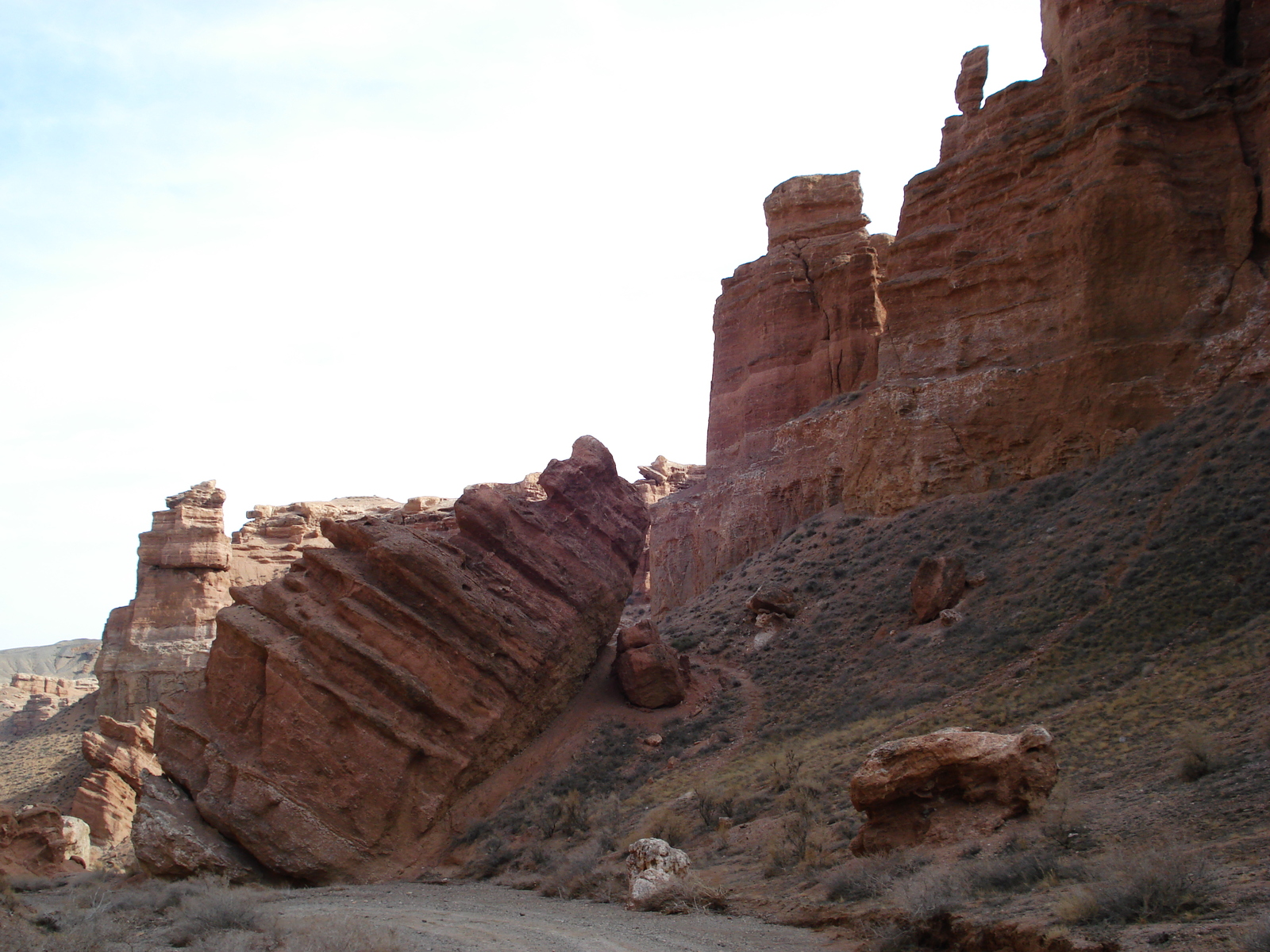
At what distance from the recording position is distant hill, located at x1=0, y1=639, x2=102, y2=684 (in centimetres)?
16400

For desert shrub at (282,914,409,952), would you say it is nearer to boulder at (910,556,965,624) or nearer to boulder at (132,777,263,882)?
boulder at (132,777,263,882)

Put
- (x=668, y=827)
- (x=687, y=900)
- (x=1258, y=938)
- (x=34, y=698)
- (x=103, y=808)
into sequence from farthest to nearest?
(x=34, y=698) → (x=103, y=808) → (x=668, y=827) → (x=687, y=900) → (x=1258, y=938)

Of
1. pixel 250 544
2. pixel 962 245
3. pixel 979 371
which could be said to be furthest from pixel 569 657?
pixel 250 544

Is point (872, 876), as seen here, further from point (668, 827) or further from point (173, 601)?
point (173, 601)

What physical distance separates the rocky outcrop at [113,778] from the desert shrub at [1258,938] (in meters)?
32.3

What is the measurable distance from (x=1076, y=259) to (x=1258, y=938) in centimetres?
2660

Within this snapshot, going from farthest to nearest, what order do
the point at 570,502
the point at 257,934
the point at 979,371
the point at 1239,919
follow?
1. the point at 979,371
2. the point at 570,502
3. the point at 257,934
4. the point at 1239,919

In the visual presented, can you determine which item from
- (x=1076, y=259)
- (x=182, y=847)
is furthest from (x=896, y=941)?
(x=1076, y=259)

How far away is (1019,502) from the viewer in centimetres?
2903

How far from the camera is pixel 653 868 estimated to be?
13930mm

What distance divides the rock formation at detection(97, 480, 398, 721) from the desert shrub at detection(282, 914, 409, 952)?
38.3 metres

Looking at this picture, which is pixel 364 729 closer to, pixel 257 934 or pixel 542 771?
pixel 542 771

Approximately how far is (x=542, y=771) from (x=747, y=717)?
5521 millimetres

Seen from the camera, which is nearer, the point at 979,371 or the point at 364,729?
the point at 364,729
